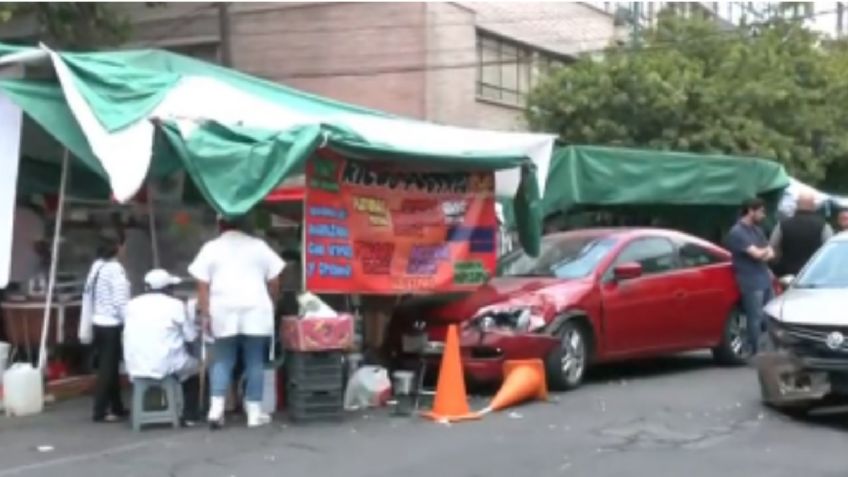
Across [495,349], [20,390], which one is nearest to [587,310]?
[495,349]

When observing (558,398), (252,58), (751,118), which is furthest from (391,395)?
(252,58)

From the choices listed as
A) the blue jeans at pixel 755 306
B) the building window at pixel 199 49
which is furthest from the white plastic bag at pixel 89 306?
the building window at pixel 199 49

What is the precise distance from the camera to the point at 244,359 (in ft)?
34.3

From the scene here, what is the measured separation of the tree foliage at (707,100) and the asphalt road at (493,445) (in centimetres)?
1265

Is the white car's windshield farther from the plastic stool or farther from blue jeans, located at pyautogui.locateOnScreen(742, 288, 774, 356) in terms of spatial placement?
the plastic stool

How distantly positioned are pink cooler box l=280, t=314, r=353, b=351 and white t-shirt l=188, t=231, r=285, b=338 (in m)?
0.21

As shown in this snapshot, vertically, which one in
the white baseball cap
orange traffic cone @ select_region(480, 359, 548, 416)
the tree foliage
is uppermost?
the tree foliage

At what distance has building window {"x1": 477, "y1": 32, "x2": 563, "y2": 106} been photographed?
28609 mm

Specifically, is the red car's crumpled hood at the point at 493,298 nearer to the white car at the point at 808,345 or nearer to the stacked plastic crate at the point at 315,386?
the stacked plastic crate at the point at 315,386

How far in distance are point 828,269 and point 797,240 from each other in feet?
10.9

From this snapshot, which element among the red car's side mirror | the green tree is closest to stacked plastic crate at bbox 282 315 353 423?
the red car's side mirror

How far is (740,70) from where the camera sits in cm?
2570

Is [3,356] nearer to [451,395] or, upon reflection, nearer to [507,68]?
[451,395]

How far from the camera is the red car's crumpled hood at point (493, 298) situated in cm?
1180
